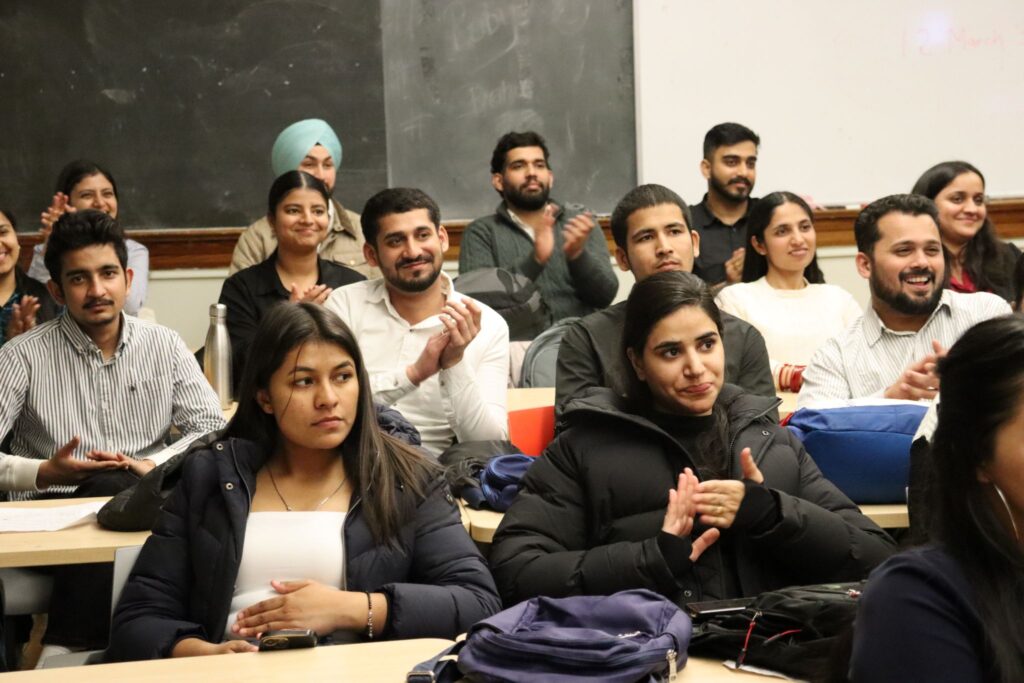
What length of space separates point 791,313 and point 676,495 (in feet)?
8.01

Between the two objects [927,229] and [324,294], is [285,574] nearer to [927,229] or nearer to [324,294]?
[324,294]

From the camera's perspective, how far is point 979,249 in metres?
5.25

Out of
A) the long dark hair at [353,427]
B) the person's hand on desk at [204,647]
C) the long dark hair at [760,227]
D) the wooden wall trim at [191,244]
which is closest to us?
the person's hand on desk at [204,647]

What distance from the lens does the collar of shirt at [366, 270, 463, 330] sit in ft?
13.6

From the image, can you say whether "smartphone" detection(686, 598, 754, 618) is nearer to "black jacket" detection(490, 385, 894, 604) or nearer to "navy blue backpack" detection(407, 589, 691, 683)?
"navy blue backpack" detection(407, 589, 691, 683)

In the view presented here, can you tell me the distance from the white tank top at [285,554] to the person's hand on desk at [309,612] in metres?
0.08

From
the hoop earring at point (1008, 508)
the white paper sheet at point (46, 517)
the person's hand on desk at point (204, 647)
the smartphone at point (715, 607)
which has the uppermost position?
the hoop earring at point (1008, 508)

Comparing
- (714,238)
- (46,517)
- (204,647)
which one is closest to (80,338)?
(46,517)

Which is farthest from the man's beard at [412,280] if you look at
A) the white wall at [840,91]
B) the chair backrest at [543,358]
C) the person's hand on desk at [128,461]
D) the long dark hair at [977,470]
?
the long dark hair at [977,470]

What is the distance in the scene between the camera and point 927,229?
12.7 feet

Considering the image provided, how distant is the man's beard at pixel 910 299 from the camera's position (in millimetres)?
3742

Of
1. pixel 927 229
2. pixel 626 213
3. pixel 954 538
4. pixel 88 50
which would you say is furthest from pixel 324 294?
pixel 954 538

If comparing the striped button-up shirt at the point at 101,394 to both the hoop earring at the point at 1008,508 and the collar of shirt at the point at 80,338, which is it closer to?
the collar of shirt at the point at 80,338

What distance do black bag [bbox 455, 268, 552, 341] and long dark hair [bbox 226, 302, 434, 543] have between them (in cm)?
236
